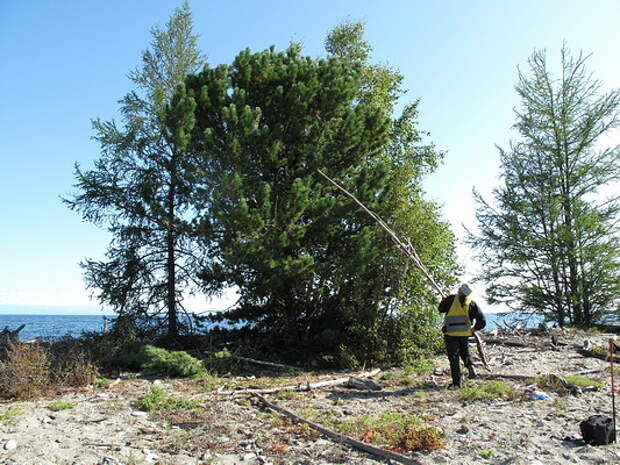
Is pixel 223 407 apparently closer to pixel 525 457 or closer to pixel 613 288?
pixel 525 457

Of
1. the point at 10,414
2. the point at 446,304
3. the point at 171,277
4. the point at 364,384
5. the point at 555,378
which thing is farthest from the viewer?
the point at 171,277

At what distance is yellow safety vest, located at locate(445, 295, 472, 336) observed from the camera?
388 inches

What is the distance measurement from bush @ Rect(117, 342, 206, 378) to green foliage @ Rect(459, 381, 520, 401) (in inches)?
243

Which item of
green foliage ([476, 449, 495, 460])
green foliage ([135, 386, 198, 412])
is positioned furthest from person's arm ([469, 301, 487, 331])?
green foliage ([135, 386, 198, 412])

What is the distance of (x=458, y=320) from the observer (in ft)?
32.5

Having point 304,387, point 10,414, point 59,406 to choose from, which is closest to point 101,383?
point 59,406

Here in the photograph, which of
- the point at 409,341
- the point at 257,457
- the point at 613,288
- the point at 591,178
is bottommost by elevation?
the point at 257,457

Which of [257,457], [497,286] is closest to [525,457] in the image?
[257,457]

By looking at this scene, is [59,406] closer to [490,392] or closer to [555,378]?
[490,392]

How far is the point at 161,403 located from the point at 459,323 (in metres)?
6.22

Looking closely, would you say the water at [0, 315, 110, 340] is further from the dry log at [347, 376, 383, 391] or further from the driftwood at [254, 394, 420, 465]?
the driftwood at [254, 394, 420, 465]

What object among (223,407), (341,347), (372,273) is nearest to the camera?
(223,407)

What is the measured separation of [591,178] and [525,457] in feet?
57.5

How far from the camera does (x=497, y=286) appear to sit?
20.3 m
